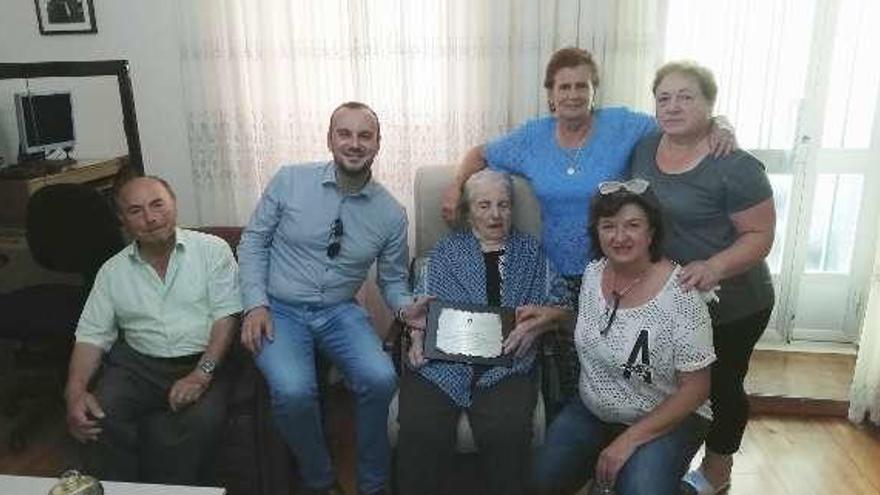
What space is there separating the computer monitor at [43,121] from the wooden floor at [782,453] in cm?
120

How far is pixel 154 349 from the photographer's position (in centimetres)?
213

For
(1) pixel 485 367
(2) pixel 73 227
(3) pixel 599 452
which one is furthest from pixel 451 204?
(2) pixel 73 227

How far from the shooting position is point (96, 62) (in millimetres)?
3047

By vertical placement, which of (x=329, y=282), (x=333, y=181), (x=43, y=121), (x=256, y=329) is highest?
(x=43, y=121)

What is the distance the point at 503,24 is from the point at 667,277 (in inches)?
58.3

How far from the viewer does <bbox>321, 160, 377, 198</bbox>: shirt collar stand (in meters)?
2.29

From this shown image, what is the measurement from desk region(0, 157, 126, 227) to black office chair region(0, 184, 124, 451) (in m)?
0.33

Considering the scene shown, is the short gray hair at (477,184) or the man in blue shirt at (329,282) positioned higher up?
the short gray hair at (477,184)

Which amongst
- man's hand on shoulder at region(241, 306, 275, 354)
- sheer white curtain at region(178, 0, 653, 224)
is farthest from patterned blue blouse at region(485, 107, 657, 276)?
man's hand on shoulder at region(241, 306, 275, 354)

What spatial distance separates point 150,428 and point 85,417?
7.1 inches

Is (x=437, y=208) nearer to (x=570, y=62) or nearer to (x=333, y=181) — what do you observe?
(x=333, y=181)

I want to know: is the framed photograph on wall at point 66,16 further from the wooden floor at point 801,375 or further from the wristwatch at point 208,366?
the wooden floor at point 801,375

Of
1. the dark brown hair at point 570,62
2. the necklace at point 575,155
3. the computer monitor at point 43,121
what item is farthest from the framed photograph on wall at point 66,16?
the necklace at point 575,155

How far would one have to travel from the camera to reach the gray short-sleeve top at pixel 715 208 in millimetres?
1865
